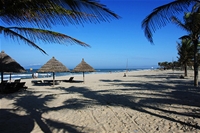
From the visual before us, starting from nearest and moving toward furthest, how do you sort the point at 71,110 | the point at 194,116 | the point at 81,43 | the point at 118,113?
1. the point at 81,43
2. the point at 194,116
3. the point at 118,113
4. the point at 71,110

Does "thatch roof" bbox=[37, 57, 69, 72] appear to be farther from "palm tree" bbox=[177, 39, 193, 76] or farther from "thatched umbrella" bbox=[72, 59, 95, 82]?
"palm tree" bbox=[177, 39, 193, 76]

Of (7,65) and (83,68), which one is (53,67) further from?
(7,65)

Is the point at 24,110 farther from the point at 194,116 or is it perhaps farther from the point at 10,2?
the point at 194,116

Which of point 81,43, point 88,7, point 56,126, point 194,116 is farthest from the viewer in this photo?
point 194,116

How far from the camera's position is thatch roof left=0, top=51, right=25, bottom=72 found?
397 inches

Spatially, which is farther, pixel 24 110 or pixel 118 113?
pixel 24 110

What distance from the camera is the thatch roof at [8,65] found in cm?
1009

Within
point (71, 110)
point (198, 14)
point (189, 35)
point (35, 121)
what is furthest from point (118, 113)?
point (189, 35)

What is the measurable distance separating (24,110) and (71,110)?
1.82 m

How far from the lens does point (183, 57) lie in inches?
902

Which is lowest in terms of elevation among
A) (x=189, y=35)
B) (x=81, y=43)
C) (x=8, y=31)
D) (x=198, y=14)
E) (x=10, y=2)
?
(x=81, y=43)

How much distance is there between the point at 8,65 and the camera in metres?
10.4

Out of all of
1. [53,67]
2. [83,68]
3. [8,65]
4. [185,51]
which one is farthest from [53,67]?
[185,51]

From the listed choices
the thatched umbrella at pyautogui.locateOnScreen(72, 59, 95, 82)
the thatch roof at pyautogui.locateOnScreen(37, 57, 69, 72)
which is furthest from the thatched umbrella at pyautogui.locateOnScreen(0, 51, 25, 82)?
the thatched umbrella at pyautogui.locateOnScreen(72, 59, 95, 82)
